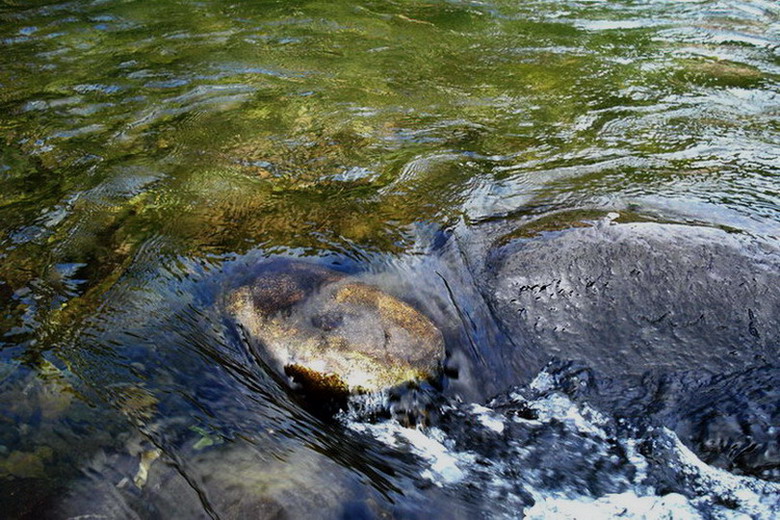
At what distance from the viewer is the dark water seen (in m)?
2.98

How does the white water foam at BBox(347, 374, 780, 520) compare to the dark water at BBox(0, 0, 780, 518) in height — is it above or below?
below

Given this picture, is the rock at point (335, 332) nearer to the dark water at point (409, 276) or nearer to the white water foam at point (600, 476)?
the dark water at point (409, 276)

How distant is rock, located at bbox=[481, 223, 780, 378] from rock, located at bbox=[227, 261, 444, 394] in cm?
70

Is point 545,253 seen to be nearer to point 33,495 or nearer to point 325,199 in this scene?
point 325,199

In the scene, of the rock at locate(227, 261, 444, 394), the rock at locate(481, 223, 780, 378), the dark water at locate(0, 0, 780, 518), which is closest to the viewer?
the dark water at locate(0, 0, 780, 518)

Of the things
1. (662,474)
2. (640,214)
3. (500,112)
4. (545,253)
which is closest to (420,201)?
(545,253)

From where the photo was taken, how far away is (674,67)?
27.0 feet

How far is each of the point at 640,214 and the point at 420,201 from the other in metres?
1.77

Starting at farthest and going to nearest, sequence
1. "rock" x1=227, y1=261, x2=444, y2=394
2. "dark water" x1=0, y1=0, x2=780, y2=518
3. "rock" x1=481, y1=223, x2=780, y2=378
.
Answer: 1. "rock" x1=481, y1=223, x2=780, y2=378
2. "rock" x1=227, y1=261, x2=444, y2=394
3. "dark water" x1=0, y1=0, x2=780, y2=518

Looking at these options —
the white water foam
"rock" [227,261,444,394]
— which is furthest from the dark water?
"rock" [227,261,444,394]

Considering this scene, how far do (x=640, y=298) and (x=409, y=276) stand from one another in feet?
5.15

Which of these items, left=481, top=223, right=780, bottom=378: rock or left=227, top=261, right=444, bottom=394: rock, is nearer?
left=227, top=261, right=444, bottom=394: rock

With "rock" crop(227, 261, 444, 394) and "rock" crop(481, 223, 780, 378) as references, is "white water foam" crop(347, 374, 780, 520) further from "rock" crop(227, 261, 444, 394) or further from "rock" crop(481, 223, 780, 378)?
"rock" crop(481, 223, 780, 378)

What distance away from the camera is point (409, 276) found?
4.33m
